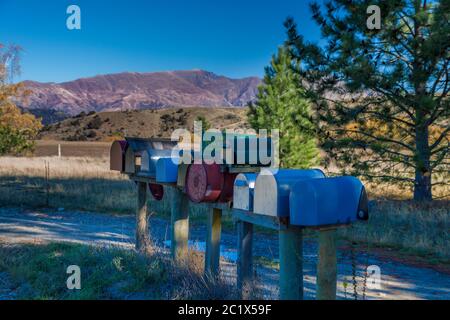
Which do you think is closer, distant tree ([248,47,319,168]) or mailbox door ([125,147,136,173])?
mailbox door ([125,147,136,173])

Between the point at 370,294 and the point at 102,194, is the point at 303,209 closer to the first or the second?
the point at 370,294

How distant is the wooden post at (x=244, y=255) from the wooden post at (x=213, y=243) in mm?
422

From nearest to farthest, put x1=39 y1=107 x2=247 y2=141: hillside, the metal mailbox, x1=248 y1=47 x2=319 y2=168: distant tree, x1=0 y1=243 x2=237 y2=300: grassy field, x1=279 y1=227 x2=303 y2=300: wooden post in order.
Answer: x1=279 y1=227 x2=303 y2=300: wooden post → x1=0 y1=243 x2=237 y2=300: grassy field → the metal mailbox → x1=248 y1=47 x2=319 y2=168: distant tree → x1=39 y1=107 x2=247 y2=141: hillside

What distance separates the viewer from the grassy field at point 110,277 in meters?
Result: 3.45

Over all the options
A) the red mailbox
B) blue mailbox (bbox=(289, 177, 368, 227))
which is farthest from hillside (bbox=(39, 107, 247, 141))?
blue mailbox (bbox=(289, 177, 368, 227))

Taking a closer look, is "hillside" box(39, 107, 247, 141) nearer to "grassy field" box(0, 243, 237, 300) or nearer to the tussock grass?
the tussock grass

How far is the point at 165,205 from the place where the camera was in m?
10.2

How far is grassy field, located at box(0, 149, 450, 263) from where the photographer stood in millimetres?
6723

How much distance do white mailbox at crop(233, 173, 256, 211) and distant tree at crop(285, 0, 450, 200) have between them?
6.29m

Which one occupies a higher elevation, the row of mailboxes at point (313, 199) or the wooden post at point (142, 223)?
the row of mailboxes at point (313, 199)

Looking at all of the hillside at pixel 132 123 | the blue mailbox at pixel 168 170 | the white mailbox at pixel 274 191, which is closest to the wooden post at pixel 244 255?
the white mailbox at pixel 274 191

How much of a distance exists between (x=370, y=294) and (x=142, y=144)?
2993 mm

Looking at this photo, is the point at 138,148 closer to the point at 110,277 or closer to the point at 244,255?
the point at 110,277

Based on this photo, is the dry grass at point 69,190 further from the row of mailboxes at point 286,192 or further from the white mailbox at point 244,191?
the white mailbox at point 244,191
